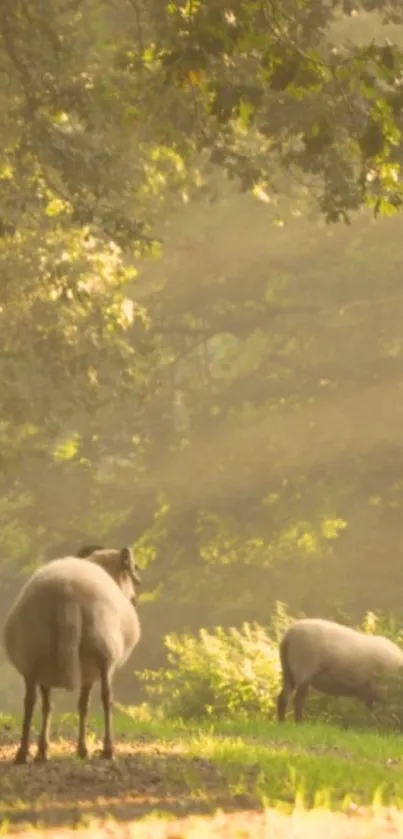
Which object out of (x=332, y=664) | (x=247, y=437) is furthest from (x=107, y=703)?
(x=247, y=437)

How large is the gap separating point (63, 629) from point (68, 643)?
0.36 ft

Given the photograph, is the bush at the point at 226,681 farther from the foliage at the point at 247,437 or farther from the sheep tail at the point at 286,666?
the foliage at the point at 247,437

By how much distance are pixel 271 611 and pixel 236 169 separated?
24531mm

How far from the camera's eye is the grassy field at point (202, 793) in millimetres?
6090

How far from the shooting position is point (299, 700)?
641 inches

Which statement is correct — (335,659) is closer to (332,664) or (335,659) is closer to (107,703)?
(332,664)

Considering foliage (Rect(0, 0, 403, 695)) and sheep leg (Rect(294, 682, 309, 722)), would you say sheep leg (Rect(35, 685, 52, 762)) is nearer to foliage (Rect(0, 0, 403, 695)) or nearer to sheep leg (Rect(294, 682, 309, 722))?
sheep leg (Rect(294, 682, 309, 722))

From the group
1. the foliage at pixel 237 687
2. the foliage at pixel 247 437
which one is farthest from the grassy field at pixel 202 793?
the foliage at pixel 247 437

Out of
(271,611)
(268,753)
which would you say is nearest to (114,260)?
(268,753)

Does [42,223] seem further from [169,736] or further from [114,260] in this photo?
[169,736]

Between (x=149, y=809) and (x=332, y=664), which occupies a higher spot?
(x=332, y=664)

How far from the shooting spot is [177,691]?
63.6 ft

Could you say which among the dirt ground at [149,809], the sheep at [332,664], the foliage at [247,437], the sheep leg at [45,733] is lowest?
the dirt ground at [149,809]

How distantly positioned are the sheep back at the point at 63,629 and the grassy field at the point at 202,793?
69cm
